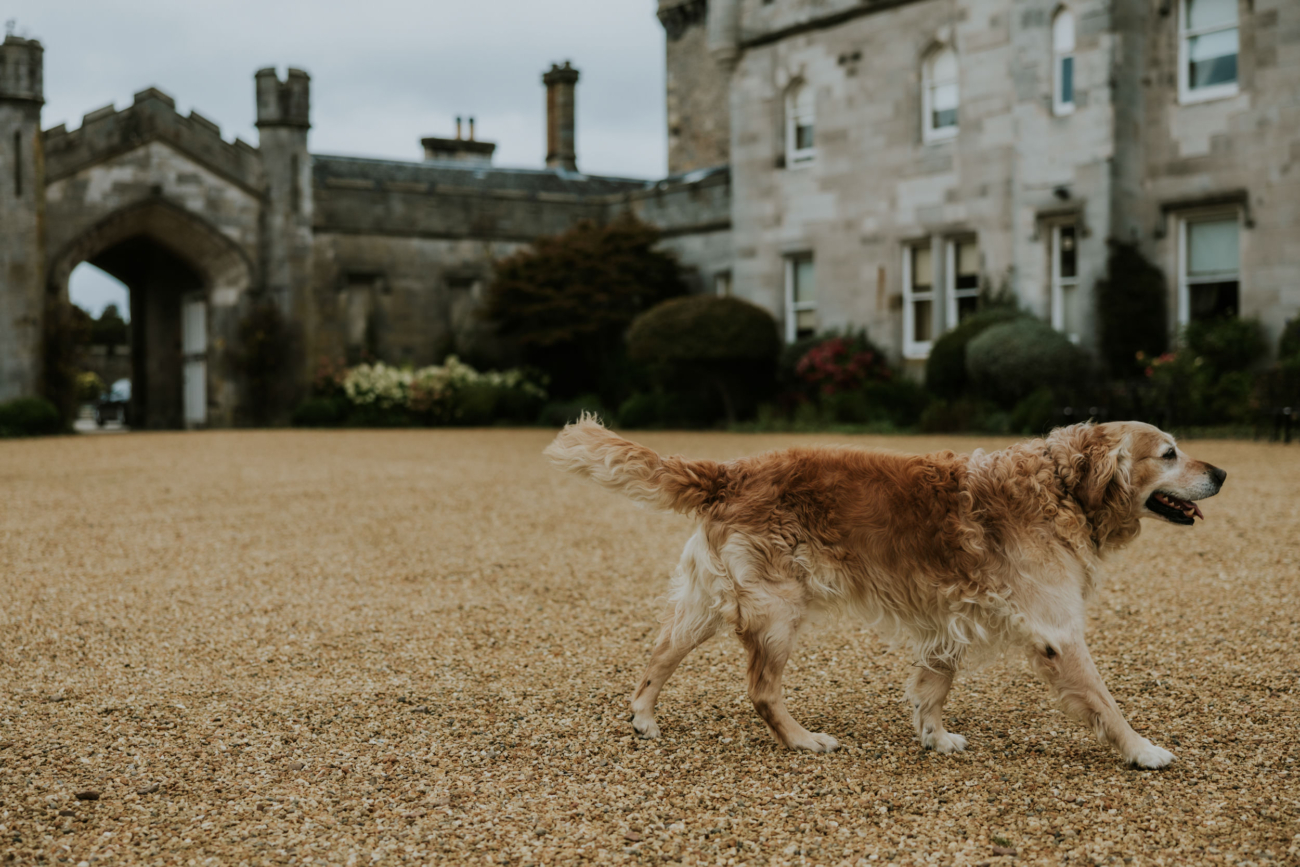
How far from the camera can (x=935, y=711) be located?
336 cm

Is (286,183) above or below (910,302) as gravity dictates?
above

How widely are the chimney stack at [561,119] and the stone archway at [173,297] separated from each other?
455 inches

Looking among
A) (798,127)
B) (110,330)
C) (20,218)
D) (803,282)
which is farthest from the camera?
(110,330)

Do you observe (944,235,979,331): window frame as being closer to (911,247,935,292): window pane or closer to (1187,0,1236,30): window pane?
(911,247,935,292): window pane

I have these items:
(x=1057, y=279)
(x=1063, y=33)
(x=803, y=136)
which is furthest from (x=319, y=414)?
(x=1063, y=33)

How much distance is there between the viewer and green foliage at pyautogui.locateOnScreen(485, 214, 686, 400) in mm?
21953

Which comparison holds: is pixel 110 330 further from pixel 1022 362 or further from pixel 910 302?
pixel 1022 362

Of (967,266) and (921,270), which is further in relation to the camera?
(921,270)

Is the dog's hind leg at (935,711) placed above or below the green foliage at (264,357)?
below

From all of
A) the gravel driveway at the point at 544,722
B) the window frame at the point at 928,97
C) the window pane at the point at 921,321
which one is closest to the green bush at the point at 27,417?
the gravel driveway at the point at 544,722

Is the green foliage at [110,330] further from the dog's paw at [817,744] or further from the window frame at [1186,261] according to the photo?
the dog's paw at [817,744]

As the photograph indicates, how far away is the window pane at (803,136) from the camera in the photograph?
21.2m

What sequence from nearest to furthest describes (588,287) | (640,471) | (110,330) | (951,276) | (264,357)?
(640,471) → (951,276) → (588,287) → (264,357) → (110,330)

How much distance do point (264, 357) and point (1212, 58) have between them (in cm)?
1739
